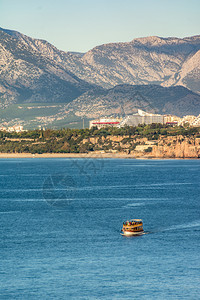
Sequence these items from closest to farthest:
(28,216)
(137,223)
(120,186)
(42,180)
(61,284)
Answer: (61,284), (137,223), (28,216), (120,186), (42,180)

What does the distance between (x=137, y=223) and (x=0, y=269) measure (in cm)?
2263

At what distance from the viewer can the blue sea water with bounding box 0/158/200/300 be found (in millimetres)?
52281

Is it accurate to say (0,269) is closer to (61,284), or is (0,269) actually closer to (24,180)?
(61,284)

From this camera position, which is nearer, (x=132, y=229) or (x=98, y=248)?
(x=98, y=248)

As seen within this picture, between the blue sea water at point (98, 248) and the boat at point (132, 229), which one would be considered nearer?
the blue sea water at point (98, 248)

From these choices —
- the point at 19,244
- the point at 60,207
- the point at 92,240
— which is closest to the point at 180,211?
the point at 60,207

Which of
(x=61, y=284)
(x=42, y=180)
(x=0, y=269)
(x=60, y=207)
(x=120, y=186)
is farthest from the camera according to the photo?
(x=42, y=180)

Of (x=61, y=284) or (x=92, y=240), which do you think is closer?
(x=61, y=284)

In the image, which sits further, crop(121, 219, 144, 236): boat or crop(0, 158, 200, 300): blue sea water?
crop(121, 219, 144, 236): boat

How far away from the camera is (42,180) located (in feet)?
531

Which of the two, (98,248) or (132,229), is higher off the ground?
(132,229)

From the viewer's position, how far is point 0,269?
57.8m

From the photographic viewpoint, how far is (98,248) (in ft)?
217

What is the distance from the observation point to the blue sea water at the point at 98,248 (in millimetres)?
52281
